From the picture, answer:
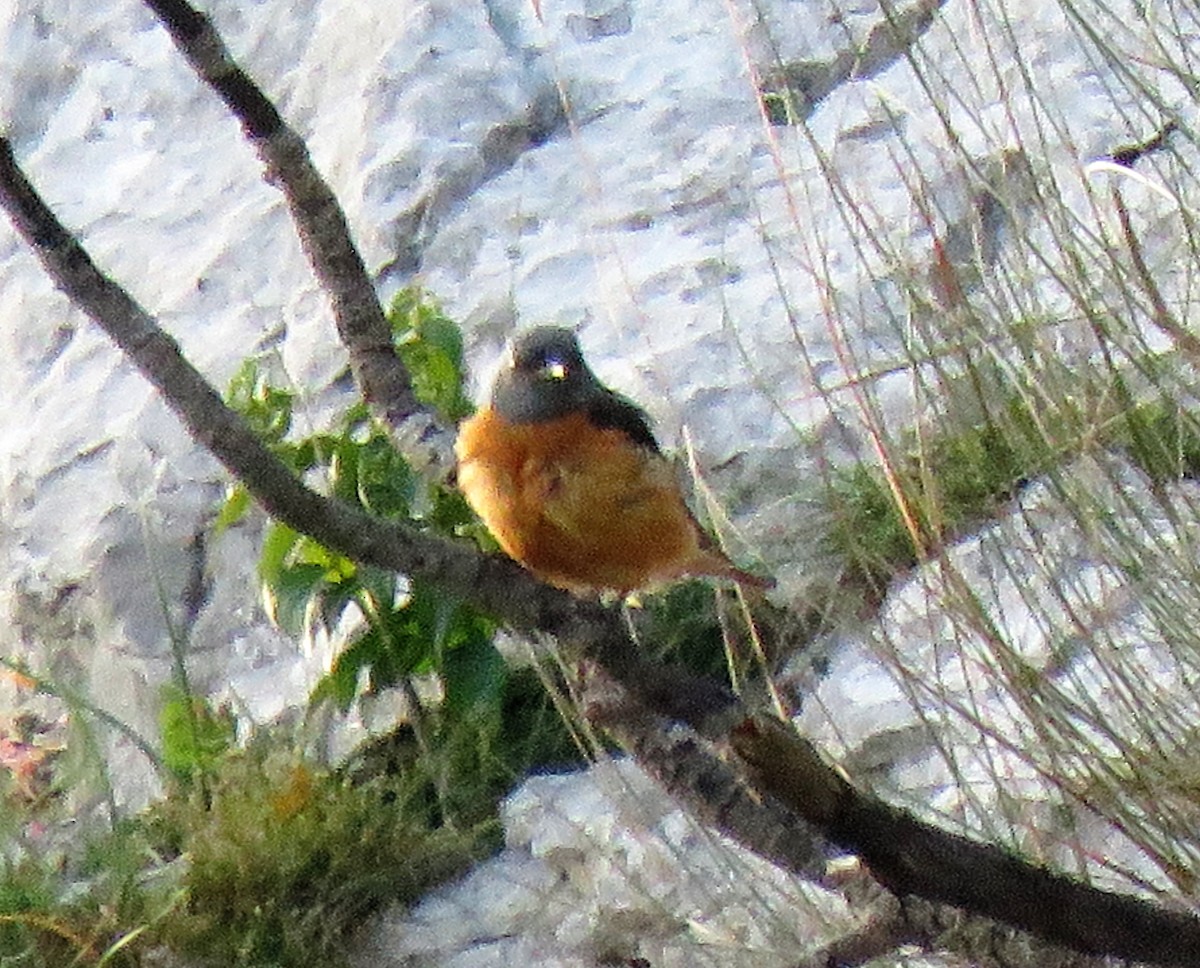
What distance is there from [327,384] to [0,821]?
1.12m

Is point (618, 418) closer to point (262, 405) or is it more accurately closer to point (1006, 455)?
point (1006, 455)

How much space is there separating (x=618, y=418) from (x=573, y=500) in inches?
7.3

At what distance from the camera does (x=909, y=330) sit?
1735 millimetres

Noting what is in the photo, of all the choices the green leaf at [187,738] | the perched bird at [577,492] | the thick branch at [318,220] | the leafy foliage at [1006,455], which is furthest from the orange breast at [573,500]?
the green leaf at [187,738]

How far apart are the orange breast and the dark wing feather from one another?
0.02 m

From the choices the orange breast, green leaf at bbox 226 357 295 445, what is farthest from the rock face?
the orange breast

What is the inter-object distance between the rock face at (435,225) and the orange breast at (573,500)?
880mm

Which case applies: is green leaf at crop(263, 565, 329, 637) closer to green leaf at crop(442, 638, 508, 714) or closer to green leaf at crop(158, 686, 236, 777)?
green leaf at crop(442, 638, 508, 714)

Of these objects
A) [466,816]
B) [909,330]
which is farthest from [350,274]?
[466,816]

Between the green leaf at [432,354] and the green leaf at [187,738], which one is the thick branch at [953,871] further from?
the green leaf at [187,738]

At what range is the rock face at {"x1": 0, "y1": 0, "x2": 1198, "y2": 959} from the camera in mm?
3305

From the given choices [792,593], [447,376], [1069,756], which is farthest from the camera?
[447,376]

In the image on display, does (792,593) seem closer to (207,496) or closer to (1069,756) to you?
(1069,756)

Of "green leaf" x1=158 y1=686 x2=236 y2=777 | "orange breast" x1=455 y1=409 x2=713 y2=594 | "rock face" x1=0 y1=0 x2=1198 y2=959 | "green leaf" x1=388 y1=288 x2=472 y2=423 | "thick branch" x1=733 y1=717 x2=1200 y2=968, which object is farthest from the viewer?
"rock face" x1=0 y1=0 x2=1198 y2=959
